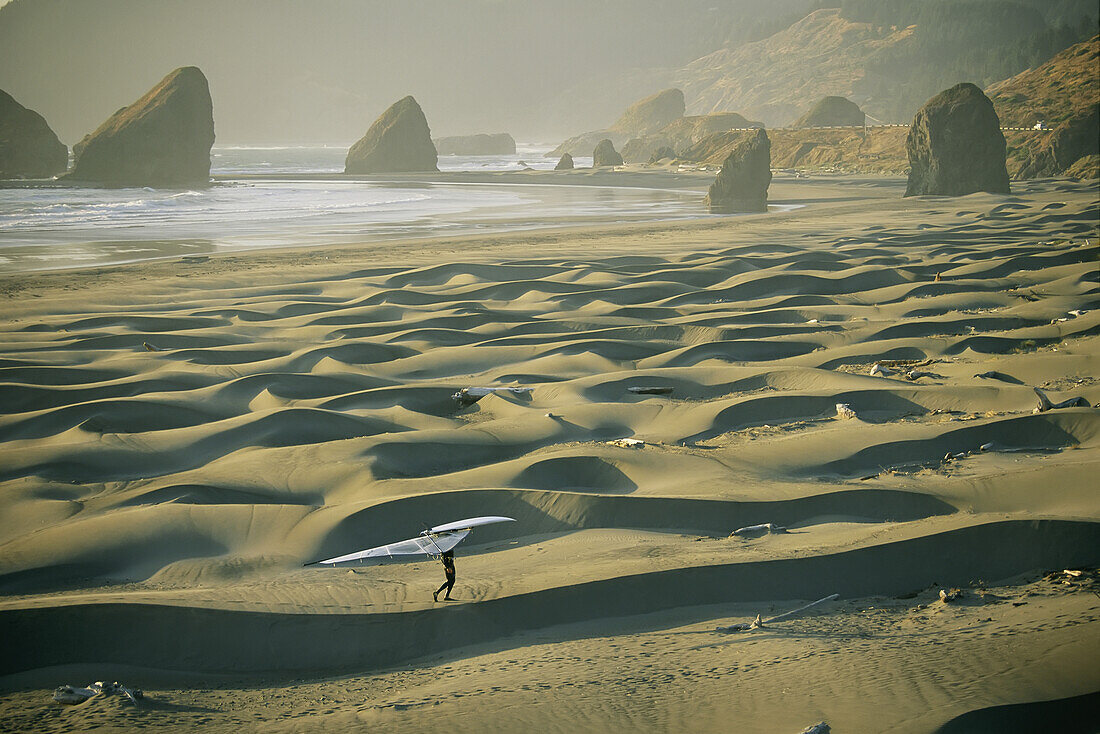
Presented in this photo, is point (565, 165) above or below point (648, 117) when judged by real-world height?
below

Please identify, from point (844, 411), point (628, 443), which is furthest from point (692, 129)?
point (628, 443)

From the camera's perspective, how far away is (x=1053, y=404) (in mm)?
5062

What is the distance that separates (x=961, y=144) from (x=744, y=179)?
548 cm

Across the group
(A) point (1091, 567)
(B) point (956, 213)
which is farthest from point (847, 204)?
(A) point (1091, 567)

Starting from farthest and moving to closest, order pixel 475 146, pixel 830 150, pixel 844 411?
1. pixel 475 146
2. pixel 830 150
3. pixel 844 411

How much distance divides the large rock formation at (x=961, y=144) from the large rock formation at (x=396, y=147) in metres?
31.5

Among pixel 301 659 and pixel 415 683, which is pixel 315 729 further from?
pixel 301 659

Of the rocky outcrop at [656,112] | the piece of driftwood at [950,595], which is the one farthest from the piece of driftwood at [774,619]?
the rocky outcrop at [656,112]

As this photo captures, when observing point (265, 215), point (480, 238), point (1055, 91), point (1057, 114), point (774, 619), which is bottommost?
point (774, 619)

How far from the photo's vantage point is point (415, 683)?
103 inches

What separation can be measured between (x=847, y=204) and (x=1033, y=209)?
5295 mm

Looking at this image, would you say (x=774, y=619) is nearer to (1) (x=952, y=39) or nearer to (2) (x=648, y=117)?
(2) (x=648, y=117)

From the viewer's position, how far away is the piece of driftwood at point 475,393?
18.9 feet

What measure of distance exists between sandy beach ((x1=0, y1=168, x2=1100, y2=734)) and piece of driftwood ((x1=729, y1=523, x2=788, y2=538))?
6 cm
